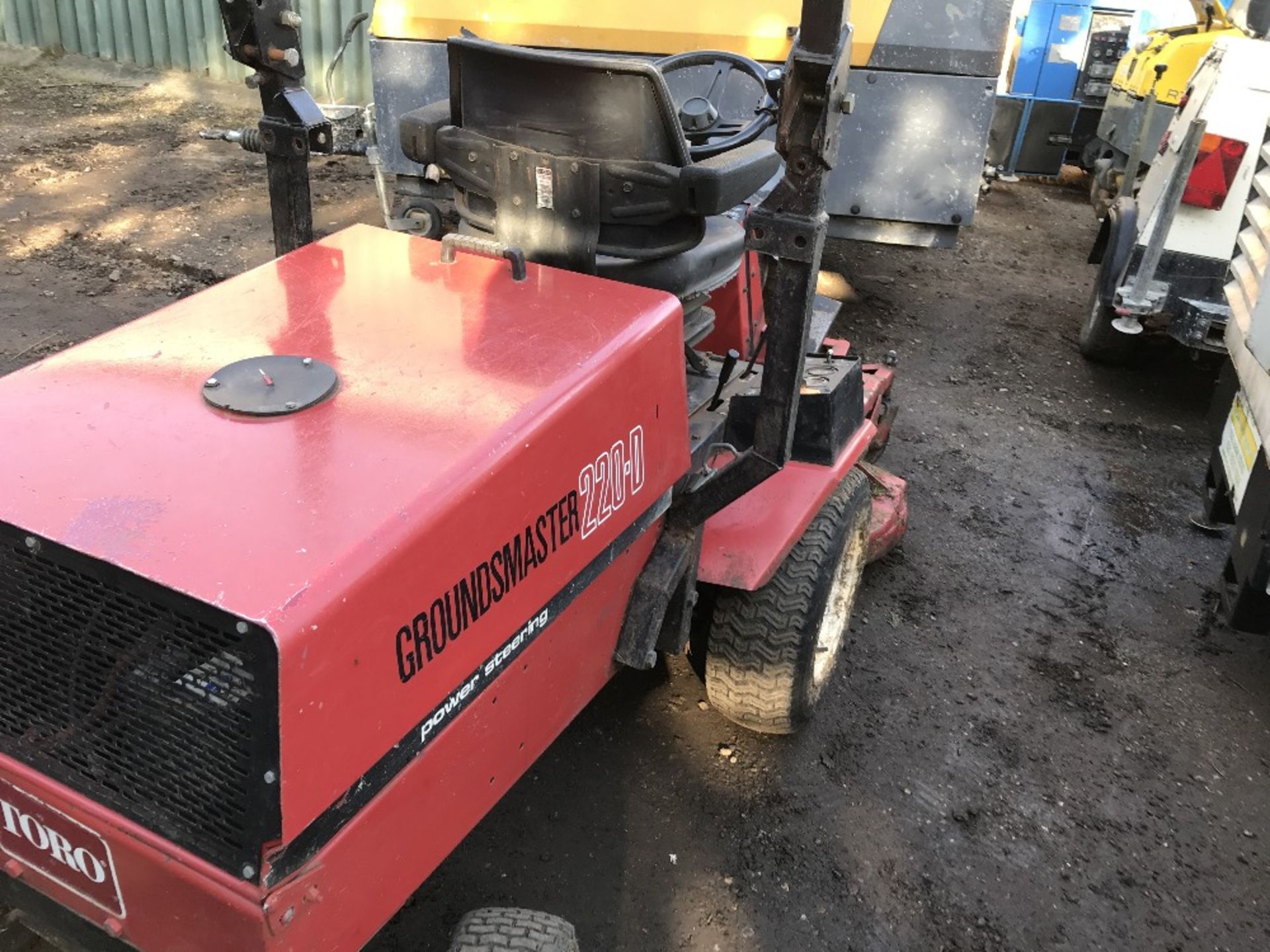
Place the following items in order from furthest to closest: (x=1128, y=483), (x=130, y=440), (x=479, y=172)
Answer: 1. (x=1128, y=483)
2. (x=479, y=172)
3. (x=130, y=440)

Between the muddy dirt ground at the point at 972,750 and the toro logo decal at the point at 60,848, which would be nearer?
the toro logo decal at the point at 60,848

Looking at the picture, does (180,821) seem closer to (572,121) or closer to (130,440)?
(130,440)

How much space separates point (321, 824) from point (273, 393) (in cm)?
67

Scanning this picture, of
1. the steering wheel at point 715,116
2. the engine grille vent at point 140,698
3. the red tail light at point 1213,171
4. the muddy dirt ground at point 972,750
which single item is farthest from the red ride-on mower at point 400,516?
the red tail light at point 1213,171

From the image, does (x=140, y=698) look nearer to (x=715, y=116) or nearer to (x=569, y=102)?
(x=569, y=102)

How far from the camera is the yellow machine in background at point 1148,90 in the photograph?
20.8ft

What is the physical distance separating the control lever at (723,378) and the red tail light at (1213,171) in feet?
8.50

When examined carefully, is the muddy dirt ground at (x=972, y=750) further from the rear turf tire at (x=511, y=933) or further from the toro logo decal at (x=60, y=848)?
the toro logo decal at (x=60, y=848)

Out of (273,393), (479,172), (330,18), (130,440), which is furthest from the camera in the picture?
(330,18)

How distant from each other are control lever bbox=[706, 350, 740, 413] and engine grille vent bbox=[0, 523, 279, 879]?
4.93ft

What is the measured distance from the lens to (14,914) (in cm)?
174

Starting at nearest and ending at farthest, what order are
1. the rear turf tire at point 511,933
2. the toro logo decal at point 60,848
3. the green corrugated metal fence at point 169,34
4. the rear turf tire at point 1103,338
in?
the toro logo decal at point 60,848 → the rear turf tire at point 511,933 → the rear turf tire at point 1103,338 → the green corrugated metal fence at point 169,34

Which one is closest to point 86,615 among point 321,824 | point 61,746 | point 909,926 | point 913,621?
point 61,746

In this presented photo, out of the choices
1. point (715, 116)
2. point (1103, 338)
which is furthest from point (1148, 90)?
point (715, 116)
